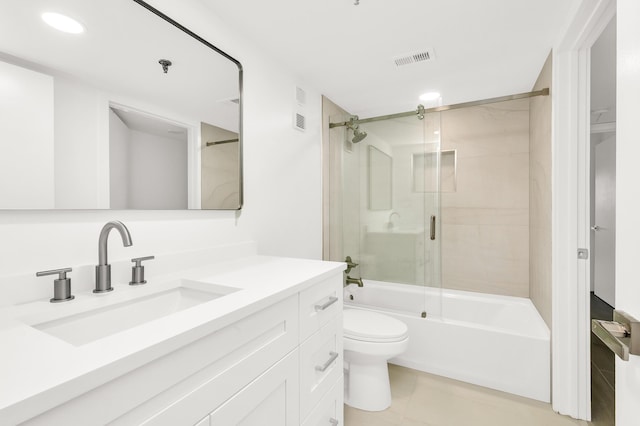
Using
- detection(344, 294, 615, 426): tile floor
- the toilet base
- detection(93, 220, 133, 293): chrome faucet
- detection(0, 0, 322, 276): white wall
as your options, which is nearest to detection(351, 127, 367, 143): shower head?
detection(0, 0, 322, 276): white wall

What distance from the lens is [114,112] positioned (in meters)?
1.11

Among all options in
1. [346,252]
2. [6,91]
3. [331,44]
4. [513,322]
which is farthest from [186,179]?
[513,322]

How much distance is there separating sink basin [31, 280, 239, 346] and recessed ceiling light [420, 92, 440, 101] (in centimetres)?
239

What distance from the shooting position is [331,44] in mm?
1832

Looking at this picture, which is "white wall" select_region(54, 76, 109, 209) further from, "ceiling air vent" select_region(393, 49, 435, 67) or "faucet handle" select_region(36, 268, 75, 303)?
"ceiling air vent" select_region(393, 49, 435, 67)

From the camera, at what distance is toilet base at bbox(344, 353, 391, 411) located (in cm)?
178

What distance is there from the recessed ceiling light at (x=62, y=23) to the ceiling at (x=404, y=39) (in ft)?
2.15

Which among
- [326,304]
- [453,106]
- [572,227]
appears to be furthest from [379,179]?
[326,304]

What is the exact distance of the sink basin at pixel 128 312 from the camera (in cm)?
83

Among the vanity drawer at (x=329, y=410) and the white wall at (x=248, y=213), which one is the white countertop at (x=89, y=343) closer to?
the white wall at (x=248, y=213)

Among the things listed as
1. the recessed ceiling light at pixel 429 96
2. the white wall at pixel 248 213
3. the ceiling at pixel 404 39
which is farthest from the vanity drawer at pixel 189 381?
the recessed ceiling light at pixel 429 96

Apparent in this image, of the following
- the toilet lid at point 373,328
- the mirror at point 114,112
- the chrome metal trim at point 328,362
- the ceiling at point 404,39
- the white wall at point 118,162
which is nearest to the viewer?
the mirror at point 114,112

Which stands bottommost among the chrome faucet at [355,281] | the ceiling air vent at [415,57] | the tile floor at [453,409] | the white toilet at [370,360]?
the tile floor at [453,409]

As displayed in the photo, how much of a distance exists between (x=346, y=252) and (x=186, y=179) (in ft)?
5.27
